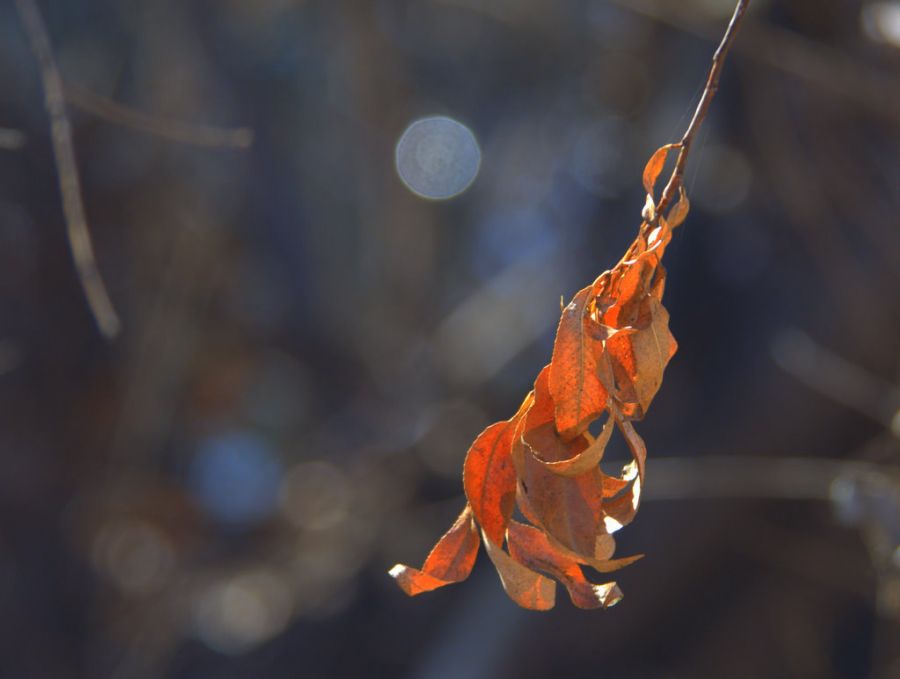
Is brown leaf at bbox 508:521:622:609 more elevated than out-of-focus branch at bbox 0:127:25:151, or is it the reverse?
out-of-focus branch at bbox 0:127:25:151

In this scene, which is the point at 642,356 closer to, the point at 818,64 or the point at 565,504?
the point at 565,504

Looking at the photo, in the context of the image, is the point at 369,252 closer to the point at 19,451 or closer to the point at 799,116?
the point at 19,451

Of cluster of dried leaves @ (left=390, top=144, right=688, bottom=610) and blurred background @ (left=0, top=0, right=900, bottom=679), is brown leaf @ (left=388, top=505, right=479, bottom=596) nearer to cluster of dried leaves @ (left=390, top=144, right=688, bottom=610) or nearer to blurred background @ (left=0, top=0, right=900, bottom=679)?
cluster of dried leaves @ (left=390, top=144, right=688, bottom=610)

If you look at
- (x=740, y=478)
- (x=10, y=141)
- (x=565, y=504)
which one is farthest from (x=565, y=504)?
(x=740, y=478)

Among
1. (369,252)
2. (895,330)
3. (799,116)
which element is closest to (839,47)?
(799,116)

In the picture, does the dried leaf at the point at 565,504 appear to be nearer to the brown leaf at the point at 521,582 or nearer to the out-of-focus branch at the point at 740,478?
the brown leaf at the point at 521,582

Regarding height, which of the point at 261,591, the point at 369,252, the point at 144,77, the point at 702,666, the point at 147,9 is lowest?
the point at 261,591

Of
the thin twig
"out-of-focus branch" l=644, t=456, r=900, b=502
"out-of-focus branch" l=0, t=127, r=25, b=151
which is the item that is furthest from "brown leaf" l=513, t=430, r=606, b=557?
"out-of-focus branch" l=644, t=456, r=900, b=502
